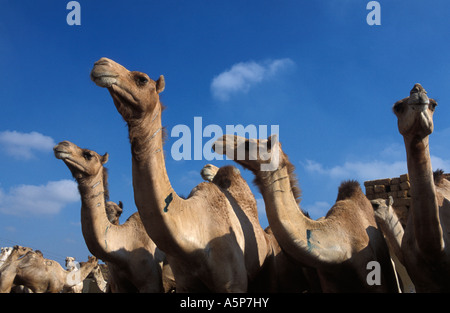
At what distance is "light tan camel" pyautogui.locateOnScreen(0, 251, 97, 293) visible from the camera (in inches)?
474

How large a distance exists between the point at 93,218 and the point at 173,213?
228cm

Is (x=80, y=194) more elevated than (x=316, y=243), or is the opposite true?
(x=80, y=194)

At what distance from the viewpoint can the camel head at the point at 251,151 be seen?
188 inches

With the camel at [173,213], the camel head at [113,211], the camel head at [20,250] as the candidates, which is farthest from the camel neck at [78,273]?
the camel at [173,213]

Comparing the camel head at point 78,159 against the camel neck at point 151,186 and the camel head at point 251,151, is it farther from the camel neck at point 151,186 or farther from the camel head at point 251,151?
the camel head at point 251,151

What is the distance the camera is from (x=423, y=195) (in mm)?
4344

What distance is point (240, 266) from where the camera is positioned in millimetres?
4922

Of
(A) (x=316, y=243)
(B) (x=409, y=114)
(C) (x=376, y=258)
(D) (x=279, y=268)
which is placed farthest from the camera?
(D) (x=279, y=268)

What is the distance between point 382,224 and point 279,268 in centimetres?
169

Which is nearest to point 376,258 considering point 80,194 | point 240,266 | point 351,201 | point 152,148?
point 351,201

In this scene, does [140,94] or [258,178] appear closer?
[140,94]

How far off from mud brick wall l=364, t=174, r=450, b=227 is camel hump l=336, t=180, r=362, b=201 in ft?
23.1
